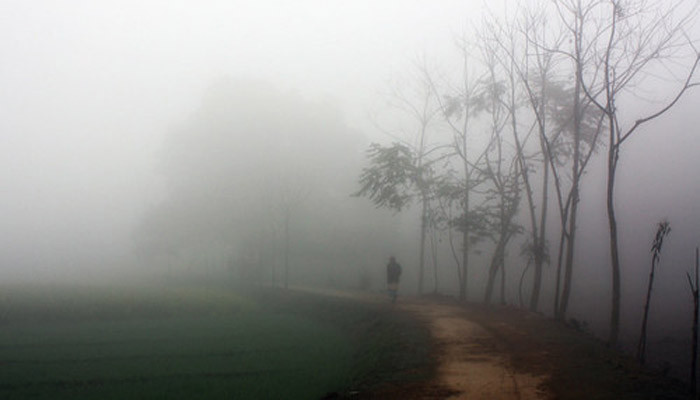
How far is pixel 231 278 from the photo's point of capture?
5372cm

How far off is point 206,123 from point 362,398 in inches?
1870

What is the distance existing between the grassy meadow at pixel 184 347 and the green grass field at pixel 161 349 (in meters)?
0.03

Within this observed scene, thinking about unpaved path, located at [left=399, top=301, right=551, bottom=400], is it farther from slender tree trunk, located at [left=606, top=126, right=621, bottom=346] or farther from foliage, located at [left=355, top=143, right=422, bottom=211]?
foliage, located at [left=355, top=143, right=422, bottom=211]

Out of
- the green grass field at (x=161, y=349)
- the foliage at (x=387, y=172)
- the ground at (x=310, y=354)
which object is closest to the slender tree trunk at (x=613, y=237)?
the ground at (x=310, y=354)

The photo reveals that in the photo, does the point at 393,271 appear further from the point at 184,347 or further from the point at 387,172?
the point at 184,347

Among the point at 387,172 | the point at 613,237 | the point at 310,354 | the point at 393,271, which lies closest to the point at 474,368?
the point at 310,354

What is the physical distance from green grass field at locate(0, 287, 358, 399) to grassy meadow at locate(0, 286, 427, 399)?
3cm

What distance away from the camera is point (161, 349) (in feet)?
65.7

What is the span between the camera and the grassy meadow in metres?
14.5

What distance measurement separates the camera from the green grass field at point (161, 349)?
567 inches

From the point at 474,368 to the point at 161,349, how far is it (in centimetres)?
1053

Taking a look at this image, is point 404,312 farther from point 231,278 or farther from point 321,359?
point 231,278

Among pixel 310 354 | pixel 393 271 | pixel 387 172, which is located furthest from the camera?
pixel 387 172

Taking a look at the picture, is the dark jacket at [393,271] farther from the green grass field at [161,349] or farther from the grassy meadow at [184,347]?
the green grass field at [161,349]
